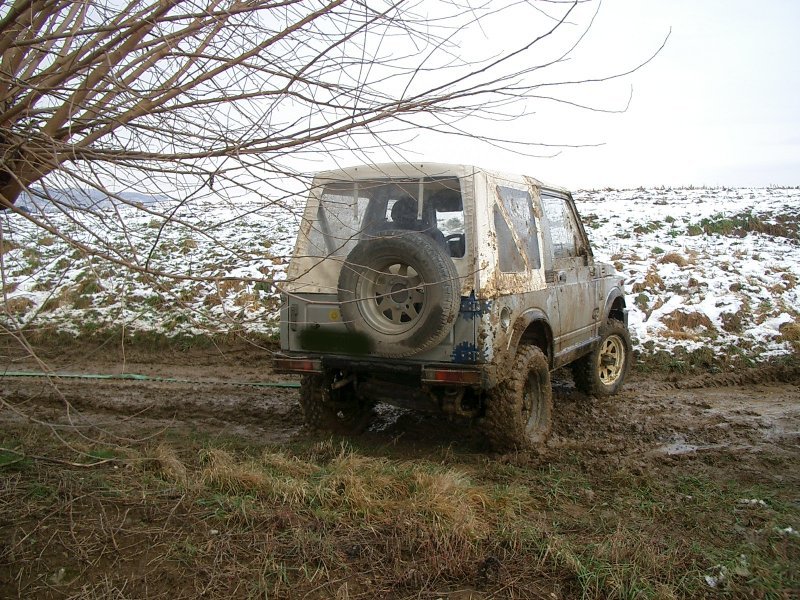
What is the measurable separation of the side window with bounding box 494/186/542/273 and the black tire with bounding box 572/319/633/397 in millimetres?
1734

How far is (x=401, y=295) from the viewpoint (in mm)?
4340

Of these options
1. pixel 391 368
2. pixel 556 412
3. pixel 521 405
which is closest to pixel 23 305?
pixel 391 368

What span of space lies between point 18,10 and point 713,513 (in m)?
4.00

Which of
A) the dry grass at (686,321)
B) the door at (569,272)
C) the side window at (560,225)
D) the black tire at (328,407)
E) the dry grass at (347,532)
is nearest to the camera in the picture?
the dry grass at (347,532)

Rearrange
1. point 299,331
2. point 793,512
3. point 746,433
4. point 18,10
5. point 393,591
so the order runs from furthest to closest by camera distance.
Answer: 1. point 746,433
2. point 299,331
3. point 793,512
4. point 393,591
5. point 18,10

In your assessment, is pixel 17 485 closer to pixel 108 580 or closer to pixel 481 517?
pixel 108 580

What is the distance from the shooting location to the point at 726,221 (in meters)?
13.5

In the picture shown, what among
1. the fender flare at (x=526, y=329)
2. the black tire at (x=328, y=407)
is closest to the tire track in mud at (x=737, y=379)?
the fender flare at (x=526, y=329)

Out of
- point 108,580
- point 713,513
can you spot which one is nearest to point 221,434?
point 108,580

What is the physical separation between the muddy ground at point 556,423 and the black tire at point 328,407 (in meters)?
0.15

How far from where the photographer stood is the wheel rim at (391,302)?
4207 millimetres

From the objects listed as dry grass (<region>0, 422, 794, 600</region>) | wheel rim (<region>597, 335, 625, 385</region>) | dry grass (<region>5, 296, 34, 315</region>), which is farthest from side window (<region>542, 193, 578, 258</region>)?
dry grass (<region>5, 296, 34, 315</region>)

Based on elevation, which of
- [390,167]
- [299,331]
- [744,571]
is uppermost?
[390,167]

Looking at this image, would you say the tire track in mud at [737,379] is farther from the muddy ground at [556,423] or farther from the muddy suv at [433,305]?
the muddy suv at [433,305]
